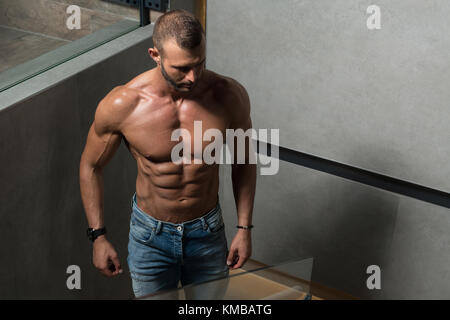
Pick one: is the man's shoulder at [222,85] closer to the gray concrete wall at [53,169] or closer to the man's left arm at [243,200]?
the man's left arm at [243,200]

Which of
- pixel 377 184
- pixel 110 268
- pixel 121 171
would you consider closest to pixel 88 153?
pixel 110 268

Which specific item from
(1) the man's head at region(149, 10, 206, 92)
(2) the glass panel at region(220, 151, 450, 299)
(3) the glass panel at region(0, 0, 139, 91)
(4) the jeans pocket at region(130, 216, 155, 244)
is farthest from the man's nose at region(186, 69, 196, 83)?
(2) the glass panel at region(220, 151, 450, 299)

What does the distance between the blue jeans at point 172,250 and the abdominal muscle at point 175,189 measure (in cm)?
3

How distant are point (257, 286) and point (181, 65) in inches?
24.0

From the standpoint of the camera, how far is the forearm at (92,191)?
183 centimetres

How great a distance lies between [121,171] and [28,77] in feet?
2.23

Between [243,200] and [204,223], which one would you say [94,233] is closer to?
[204,223]

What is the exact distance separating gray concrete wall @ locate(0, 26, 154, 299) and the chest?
44cm

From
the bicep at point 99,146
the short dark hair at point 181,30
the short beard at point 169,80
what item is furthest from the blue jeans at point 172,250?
the short dark hair at point 181,30

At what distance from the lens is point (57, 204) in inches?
86.9

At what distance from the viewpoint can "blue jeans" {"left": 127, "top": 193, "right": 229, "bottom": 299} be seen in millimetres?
1873

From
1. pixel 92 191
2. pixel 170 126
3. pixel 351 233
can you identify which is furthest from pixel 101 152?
pixel 351 233

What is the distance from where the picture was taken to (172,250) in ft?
6.21

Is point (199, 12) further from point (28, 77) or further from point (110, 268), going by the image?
point (110, 268)
